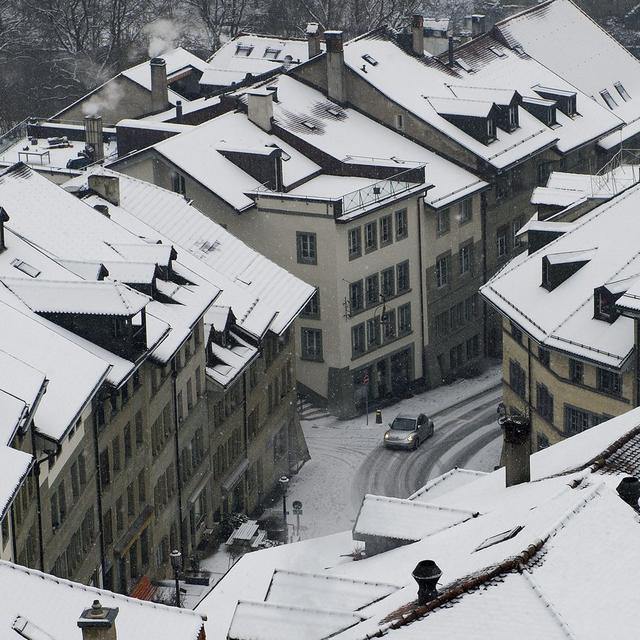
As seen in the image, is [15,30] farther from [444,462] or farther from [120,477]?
[120,477]

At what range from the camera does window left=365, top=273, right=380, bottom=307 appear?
3541 inches

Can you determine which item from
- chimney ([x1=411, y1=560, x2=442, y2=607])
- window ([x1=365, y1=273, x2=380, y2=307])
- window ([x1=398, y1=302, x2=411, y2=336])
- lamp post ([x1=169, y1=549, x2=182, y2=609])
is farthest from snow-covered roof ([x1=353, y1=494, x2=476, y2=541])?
window ([x1=398, y1=302, x2=411, y2=336])

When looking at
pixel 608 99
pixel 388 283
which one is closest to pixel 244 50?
pixel 608 99

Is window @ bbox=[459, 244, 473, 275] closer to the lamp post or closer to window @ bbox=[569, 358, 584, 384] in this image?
window @ bbox=[569, 358, 584, 384]

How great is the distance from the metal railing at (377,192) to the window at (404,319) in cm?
633

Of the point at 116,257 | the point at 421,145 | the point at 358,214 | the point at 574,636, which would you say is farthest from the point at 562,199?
the point at 574,636

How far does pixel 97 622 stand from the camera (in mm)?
33094

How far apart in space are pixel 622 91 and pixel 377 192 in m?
38.3

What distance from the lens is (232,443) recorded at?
74438mm

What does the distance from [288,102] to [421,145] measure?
7633 mm

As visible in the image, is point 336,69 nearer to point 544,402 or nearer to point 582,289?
point 544,402

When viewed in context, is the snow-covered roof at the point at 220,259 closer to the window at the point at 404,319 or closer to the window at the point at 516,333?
the window at the point at 516,333

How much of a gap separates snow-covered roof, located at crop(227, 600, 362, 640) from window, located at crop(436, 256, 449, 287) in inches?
2301

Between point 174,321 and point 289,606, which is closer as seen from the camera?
point 289,606
